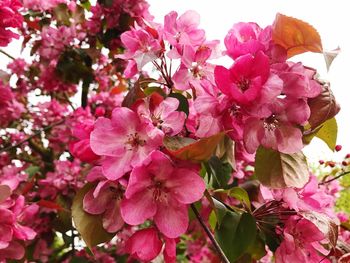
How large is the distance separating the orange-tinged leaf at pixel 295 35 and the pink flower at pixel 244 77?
0.18 feet

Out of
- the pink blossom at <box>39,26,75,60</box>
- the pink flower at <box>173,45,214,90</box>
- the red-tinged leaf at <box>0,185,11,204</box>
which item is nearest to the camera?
the pink flower at <box>173,45,214,90</box>

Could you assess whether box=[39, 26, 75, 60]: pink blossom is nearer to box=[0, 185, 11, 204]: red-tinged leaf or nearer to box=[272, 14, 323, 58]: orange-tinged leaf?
box=[0, 185, 11, 204]: red-tinged leaf

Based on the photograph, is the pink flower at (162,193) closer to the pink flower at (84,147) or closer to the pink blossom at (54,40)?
the pink flower at (84,147)

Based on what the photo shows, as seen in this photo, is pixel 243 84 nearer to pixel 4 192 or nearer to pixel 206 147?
pixel 206 147

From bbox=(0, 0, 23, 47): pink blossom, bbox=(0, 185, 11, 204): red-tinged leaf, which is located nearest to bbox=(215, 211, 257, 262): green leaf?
bbox=(0, 185, 11, 204): red-tinged leaf

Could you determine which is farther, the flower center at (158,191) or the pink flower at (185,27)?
the pink flower at (185,27)

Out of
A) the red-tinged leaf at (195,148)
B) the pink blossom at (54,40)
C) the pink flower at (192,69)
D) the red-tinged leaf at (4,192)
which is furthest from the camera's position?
the pink blossom at (54,40)

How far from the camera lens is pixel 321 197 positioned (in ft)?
2.45

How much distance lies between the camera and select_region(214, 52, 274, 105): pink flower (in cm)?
56

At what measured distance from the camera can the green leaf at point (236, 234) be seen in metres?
0.69

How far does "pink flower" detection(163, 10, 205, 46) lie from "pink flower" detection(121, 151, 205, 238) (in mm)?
223

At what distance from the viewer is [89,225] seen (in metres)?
0.62

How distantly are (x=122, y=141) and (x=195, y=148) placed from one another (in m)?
0.11

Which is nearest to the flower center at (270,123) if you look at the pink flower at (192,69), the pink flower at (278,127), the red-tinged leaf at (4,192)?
the pink flower at (278,127)
